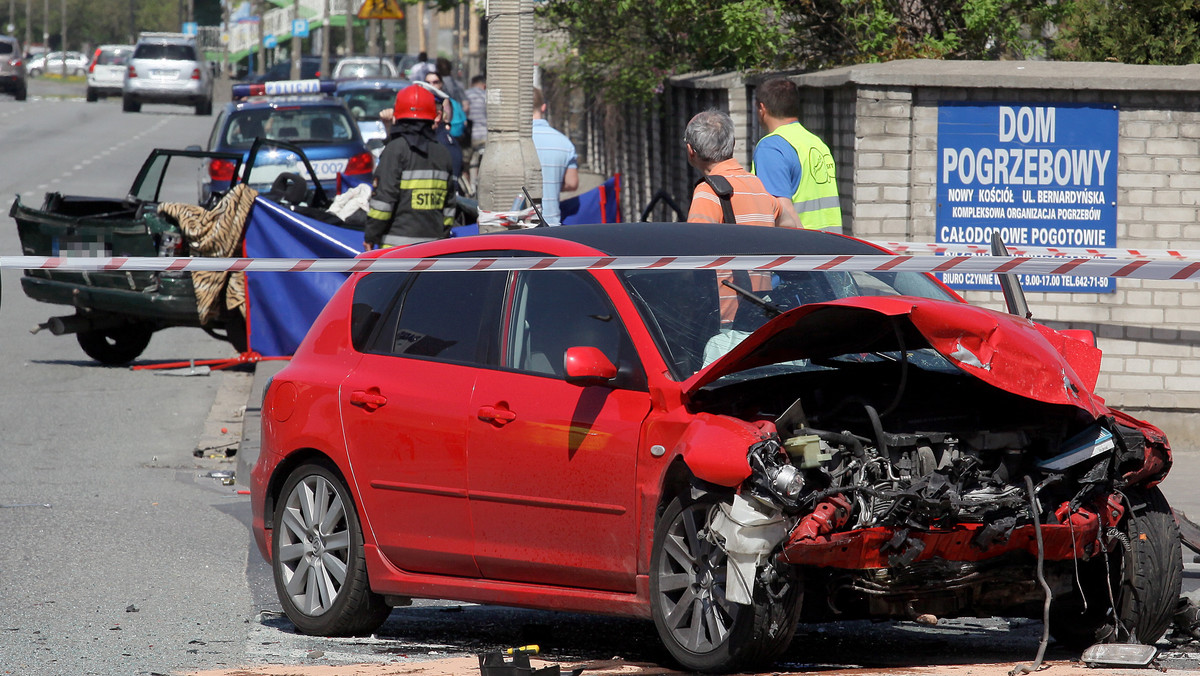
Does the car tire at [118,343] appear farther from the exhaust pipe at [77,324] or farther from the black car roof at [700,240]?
the black car roof at [700,240]

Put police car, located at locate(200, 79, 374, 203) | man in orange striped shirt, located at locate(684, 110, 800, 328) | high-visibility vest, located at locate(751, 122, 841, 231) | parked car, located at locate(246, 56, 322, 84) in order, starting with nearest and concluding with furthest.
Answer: man in orange striped shirt, located at locate(684, 110, 800, 328) → high-visibility vest, located at locate(751, 122, 841, 231) → police car, located at locate(200, 79, 374, 203) → parked car, located at locate(246, 56, 322, 84)

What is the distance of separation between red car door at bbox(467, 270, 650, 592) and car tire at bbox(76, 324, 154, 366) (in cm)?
866

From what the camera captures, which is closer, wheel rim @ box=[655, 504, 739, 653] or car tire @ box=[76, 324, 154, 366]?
wheel rim @ box=[655, 504, 739, 653]

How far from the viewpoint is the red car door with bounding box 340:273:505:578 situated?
5699 mm

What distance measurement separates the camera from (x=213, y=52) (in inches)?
3275

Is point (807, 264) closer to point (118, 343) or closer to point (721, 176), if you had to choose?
point (721, 176)

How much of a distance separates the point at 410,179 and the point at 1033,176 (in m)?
3.89

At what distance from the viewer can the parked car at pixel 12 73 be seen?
194 feet

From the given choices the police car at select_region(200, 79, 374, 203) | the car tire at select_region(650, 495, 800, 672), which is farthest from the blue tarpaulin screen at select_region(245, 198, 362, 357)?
the car tire at select_region(650, 495, 800, 672)

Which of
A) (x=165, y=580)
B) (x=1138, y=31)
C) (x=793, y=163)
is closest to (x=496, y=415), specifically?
(x=165, y=580)

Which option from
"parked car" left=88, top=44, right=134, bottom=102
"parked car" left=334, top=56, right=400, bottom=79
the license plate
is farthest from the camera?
"parked car" left=88, top=44, right=134, bottom=102

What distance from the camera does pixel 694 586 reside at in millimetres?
4957

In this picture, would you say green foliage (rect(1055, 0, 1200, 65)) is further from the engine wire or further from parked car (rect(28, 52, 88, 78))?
parked car (rect(28, 52, 88, 78))

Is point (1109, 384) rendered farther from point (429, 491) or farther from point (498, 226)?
point (429, 491)
